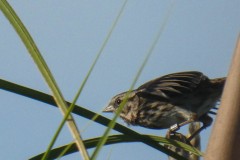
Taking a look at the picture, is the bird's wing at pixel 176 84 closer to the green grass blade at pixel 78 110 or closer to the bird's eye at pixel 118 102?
the bird's eye at pixel 118 102

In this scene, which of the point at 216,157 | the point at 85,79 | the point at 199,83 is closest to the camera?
the point at 216,157

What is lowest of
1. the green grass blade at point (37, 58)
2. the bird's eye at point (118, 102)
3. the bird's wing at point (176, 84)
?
the green grass blade at point (37, 58)

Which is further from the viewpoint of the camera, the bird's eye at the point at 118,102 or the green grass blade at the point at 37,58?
the bird's eye at the point at 118,102

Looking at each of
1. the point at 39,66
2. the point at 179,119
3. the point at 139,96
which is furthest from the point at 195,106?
the point at 39,66

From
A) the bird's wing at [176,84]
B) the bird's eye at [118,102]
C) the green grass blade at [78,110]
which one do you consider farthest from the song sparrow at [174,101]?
the green grass blade at [78,110]

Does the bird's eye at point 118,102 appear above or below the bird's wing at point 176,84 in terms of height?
above

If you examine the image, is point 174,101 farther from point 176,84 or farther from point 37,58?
point 37,58

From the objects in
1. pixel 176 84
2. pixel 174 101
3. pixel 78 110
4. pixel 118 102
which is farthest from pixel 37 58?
pixel 118 102

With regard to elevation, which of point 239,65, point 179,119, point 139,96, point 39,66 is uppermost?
point 139,96

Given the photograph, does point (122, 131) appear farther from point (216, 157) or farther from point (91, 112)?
point (216, 157)
